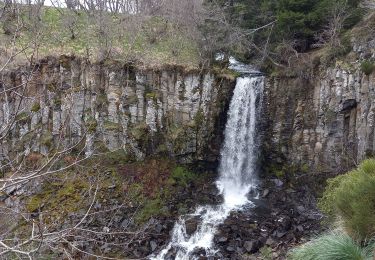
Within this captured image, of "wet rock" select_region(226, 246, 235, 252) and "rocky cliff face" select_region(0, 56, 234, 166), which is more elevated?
"rocky cliff face" select_region(0, 56, 234, 166)

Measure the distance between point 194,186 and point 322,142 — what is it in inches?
211

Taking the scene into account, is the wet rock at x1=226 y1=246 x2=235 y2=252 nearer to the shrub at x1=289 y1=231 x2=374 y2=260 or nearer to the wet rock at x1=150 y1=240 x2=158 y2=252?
the wet rock at x1=150 y1=240 x2=158 y2=252

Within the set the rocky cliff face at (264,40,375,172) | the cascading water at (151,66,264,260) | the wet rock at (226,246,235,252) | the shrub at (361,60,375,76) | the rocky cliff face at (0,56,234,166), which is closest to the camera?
the wet rock at (226,246,235,252)

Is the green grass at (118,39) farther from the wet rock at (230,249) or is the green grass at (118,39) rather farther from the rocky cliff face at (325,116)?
the wet rock at (230,249)

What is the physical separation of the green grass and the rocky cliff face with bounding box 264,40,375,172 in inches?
174

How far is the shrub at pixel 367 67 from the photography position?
44.6 ft

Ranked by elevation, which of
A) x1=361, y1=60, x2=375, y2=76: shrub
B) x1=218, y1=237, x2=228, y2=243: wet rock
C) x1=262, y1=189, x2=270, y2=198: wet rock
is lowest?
x1=218, y1=237, x2=228, y2=243: wet rock

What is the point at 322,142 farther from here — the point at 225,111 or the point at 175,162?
the point at 175,162

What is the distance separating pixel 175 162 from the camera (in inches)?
673

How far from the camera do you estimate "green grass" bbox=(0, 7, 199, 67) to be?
18.0 m

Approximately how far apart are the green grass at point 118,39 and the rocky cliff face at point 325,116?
441 centimetres

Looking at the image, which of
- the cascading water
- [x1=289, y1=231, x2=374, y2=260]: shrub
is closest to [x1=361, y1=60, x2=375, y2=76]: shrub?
the cascading water

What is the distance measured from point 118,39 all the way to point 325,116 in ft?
35.9

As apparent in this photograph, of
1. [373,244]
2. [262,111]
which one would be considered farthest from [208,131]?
[373,244]
